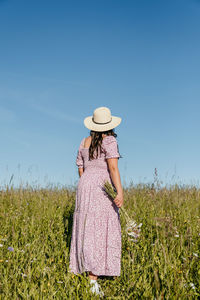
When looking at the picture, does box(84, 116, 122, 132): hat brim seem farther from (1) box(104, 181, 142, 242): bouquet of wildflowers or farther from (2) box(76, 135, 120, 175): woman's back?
(1) box(104, 181, 142, 242): bouquet of wildflowers

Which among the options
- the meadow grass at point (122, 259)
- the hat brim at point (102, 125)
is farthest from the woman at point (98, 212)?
the meadow grass at point (122, 259)

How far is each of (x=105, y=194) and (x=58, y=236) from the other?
1.29 metres

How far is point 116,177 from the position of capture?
3619 millimetres

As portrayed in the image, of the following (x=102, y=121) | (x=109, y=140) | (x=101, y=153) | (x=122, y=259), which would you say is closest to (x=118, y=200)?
(x=101, y=153)

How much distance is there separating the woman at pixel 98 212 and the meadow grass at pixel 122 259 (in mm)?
174

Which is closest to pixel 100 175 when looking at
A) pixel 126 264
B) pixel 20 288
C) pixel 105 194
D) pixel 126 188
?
pixel 105 194

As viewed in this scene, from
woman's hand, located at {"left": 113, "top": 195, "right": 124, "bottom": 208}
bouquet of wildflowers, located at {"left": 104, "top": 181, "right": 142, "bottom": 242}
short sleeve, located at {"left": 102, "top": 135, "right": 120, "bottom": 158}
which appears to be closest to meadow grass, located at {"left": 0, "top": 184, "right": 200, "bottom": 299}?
bouquet of wildflowers, located at {"left": 104, "top": 181, "right": 142, "bottom": 242}

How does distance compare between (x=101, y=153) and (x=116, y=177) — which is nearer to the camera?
(x=116, y=177)

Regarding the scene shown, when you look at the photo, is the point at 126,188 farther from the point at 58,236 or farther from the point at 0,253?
the point at 0,253

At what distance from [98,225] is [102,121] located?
1.30m

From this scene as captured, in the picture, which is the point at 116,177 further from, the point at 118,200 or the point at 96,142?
the point at 96,142

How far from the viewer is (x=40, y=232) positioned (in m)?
4.69

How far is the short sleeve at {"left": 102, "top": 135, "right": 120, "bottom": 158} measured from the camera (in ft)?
12.0

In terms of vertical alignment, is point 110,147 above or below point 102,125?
below
